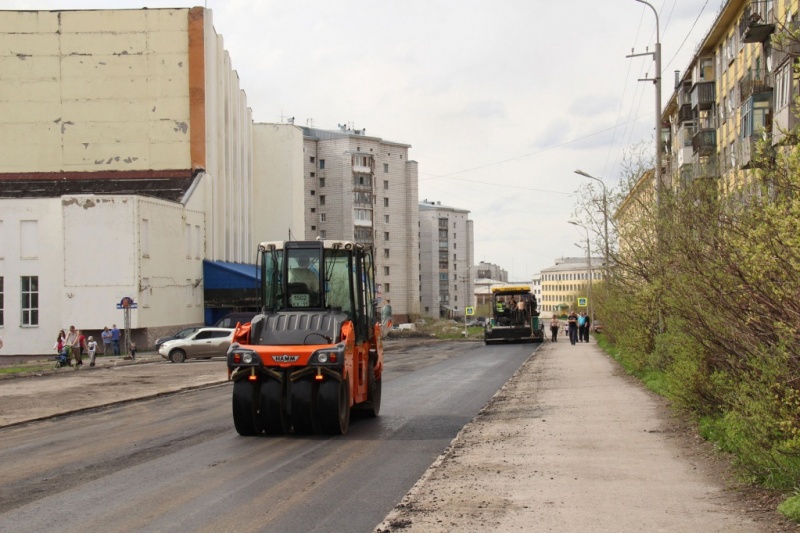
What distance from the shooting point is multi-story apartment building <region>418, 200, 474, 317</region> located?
153 m

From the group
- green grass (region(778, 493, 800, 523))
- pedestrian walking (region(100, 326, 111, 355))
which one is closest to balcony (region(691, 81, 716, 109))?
pedestrian walking (region(100, 326, 111, 355))

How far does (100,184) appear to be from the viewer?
5738 cm

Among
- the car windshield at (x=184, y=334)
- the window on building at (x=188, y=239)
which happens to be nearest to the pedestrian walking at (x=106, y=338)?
the car windshield at (x=184, y=334)

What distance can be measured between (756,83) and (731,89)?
11.2 meters

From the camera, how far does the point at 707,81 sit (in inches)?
2076

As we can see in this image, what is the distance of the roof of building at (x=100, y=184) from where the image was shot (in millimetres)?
55906

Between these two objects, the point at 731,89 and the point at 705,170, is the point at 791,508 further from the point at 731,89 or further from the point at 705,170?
the point at 731,89

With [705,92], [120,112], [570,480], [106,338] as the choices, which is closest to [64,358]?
[106,338]

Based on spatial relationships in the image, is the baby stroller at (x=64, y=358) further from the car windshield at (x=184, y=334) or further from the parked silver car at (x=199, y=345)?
the car windshield at (x=184, y=334)

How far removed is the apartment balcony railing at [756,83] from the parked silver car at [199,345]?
76.5ft

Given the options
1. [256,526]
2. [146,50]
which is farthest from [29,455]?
[146,50]

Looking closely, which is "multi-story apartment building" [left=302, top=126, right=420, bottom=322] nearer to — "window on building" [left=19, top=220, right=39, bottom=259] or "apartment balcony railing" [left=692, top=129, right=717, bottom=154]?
"apartment balcony railing" [left=692, top=129, right=717, bottom=154]

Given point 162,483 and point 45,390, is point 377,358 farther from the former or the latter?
point 45,390

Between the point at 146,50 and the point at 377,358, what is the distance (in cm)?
4688
